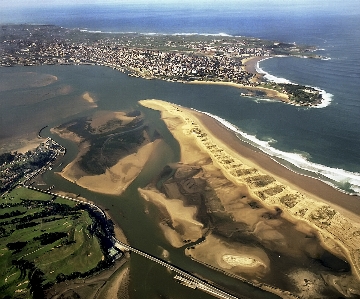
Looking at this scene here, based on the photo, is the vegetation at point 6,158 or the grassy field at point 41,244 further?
the vegetation at point 6,158

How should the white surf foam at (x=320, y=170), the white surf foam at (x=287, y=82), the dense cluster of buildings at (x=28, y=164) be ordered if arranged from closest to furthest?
the white surf foam at (x=320, y=170) < the dense cluster of buildings at (x=28, y=164) < the white surf foam at (x=287, y=82)

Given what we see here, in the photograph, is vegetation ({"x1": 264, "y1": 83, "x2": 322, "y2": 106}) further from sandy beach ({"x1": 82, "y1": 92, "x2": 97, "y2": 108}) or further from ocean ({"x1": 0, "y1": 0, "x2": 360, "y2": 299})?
sandy beach ({"x1": 82, "y1": 92, "x2": 97, "y2": 108})

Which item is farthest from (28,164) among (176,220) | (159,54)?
(159,54)

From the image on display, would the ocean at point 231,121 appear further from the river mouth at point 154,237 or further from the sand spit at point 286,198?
the sand spit at point 286,198

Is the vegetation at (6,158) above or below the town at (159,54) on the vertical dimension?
below

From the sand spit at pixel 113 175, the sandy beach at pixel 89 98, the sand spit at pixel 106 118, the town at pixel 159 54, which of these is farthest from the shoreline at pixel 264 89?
the sand spit at pixel 113 175

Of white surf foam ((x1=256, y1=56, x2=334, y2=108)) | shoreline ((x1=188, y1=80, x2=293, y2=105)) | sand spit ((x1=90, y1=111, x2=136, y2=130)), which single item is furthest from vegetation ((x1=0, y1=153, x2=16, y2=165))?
white surf foam ((x1=256, y1=56, x2=334, y2=108))

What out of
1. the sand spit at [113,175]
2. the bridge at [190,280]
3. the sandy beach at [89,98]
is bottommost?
the bridge at [190,280]
